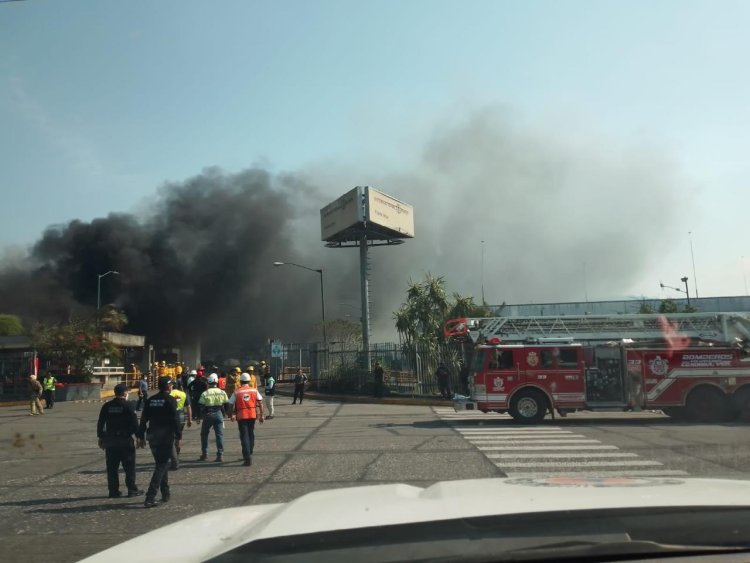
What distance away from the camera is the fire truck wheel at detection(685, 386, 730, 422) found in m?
16.5

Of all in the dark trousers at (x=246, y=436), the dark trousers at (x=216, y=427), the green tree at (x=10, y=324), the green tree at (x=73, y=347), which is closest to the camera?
the dark trousers at (x=246, y=436)

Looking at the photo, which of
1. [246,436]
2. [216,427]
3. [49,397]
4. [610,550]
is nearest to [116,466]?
[246,436]

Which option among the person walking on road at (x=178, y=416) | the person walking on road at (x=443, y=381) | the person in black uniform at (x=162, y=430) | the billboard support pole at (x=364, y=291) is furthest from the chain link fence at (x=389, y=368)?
the person in black uniform at (x=162, y=430)

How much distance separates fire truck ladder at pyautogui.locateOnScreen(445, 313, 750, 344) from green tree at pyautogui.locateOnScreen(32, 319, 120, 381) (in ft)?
66.3

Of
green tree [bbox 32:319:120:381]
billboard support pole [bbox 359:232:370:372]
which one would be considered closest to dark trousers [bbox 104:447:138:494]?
green tree [bbox 32:319:120:381]

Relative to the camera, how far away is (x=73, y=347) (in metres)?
30.6

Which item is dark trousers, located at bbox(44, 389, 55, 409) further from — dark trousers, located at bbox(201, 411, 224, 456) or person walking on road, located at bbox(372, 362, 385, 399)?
dark trousers, located at bbox(201, 411, 224, 456)

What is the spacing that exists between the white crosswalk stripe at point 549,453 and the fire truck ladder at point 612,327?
2.50m

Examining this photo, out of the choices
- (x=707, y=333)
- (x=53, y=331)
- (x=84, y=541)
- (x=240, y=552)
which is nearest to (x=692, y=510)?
(x=240, y=552)

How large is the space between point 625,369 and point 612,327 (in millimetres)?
1251

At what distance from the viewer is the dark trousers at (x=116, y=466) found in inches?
326

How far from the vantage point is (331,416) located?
65.5 feet

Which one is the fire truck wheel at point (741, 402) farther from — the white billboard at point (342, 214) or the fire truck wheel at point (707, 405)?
the white billboard at point (342, 214)

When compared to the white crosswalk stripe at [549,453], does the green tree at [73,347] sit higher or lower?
higher
